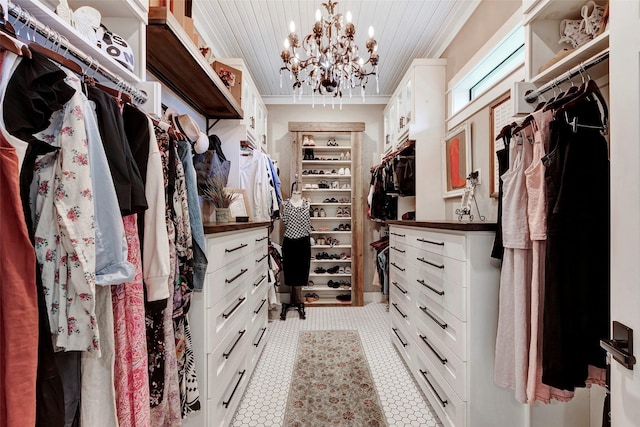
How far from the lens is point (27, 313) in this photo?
0.56 m

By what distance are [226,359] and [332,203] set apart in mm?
2825

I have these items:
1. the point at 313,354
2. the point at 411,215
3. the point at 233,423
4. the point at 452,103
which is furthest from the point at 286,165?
the point at 233,423

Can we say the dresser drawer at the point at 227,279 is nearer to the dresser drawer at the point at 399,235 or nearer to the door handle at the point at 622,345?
the dresser drawer at the point at 399,235

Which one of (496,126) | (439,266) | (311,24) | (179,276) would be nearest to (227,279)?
(179,276)

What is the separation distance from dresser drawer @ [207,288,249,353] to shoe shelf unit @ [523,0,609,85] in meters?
1.87

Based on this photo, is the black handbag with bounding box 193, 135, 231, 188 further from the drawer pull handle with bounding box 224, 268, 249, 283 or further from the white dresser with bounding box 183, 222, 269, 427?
the drawer pull handle with bounding box 224, 268, 249, 283

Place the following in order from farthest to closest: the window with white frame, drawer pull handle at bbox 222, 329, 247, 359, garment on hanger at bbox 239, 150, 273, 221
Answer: garment on hanger at bbox 239, 150, 273, 221 < the window with white frame < drawer pull handle at bbox 222, 329, 247, 359

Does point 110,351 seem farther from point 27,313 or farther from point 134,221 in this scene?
point 134,221

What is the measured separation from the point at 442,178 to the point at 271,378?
8.10ft

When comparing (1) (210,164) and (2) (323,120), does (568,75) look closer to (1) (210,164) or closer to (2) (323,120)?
(1) (210,164)

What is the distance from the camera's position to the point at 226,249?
149 cm

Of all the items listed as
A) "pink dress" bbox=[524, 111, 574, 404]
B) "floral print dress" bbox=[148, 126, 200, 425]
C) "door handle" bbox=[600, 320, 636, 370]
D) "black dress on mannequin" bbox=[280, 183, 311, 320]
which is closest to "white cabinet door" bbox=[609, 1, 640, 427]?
"door handle" bbox=[600, 320, 636, 370]

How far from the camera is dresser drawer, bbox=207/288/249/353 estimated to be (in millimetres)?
1310

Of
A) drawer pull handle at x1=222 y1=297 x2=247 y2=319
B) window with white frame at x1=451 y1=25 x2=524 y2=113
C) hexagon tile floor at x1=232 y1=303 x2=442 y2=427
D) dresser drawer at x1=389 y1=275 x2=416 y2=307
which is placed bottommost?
hexagon tile floor at x1=232 y1=303 x2=442 y2=427
